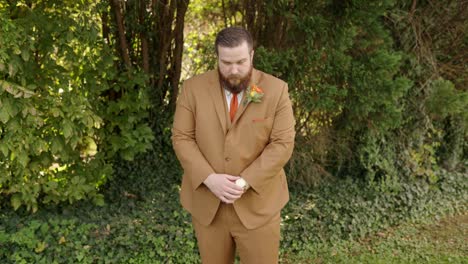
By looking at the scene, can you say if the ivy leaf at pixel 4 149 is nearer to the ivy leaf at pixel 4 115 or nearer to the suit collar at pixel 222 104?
the ivy leaf at pixel 4 115

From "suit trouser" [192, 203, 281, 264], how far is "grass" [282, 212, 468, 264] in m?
1.70

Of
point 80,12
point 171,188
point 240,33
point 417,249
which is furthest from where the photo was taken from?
point 171,188

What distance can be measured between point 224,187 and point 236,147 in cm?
22

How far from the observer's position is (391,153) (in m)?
5.57

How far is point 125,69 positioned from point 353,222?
2522 mm

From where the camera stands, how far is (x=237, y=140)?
8.71ft

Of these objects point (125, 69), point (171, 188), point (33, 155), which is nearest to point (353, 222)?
point (171, 188)

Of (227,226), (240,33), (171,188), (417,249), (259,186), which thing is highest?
(240,33)

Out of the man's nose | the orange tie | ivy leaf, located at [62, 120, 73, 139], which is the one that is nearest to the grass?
ivy leaf, located at [62, 120, 73, 139]

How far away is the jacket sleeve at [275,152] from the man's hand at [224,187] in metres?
0.07

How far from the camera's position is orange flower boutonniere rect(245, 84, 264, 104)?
2.62 m

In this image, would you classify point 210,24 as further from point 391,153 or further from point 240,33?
point 240,33

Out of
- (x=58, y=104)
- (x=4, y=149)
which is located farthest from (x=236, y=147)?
(x=4, y=149)

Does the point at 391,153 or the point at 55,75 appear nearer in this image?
the point at 55,75
